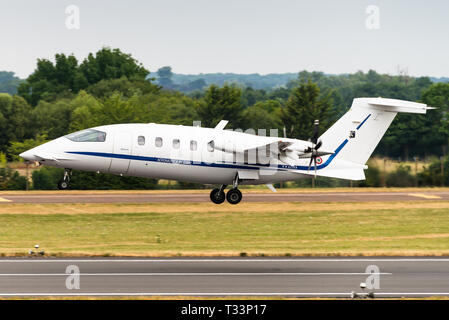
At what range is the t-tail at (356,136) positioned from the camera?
38.3 m

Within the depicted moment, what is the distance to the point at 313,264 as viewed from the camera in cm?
2970

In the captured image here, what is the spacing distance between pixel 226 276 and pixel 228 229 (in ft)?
39.7

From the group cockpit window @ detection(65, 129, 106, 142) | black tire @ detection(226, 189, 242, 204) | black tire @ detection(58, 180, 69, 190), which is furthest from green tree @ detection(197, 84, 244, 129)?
black tire @ detection(58, 180, 69, 190)

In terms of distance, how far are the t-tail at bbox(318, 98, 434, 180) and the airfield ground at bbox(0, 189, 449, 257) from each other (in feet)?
11.9

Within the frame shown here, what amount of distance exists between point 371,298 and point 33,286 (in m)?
11.7

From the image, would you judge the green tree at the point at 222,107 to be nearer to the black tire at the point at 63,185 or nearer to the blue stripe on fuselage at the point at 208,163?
the blue stripe on fuselage at the point at 208,163

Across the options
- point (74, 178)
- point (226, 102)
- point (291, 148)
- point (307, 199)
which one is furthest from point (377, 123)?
point (226, 102)

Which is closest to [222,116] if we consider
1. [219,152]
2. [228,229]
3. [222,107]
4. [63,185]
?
[222,107]

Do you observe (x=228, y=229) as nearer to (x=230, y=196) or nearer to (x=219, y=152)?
(x=230, y=196)

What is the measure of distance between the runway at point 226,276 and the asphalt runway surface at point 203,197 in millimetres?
18959

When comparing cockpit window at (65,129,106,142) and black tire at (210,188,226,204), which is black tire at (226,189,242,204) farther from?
cockpit window at (65,129,106,142)

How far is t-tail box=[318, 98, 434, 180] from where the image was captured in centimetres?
3828
